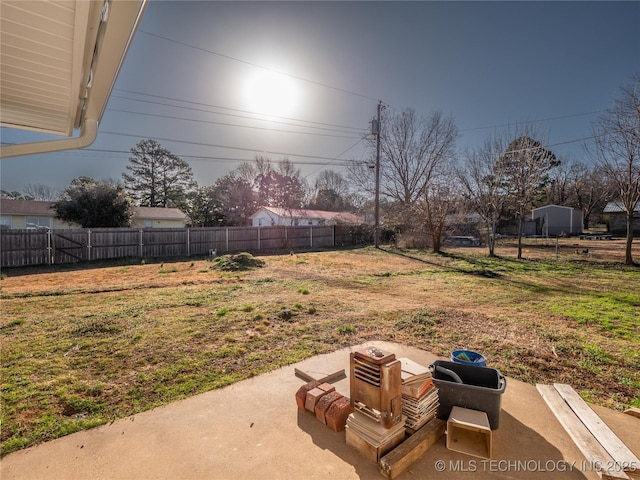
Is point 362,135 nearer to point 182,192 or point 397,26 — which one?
point 397,26

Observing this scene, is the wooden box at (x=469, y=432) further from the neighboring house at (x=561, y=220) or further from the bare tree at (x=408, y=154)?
the neighboring house at (x=561, y=220)

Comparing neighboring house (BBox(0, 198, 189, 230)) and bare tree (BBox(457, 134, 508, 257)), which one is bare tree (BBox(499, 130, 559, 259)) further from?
neighboring house (BBox(0, 198, 189, 230))

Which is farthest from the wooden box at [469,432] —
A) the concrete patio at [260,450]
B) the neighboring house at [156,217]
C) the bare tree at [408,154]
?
the neighboring house at [156,217]

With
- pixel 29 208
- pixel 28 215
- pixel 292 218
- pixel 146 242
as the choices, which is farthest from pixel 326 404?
pixel 29 208

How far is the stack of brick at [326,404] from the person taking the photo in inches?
78.5

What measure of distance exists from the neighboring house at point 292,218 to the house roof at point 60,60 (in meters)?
20.9

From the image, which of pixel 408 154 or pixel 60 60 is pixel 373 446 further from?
pixel 408 154

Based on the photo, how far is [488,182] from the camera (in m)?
12.7

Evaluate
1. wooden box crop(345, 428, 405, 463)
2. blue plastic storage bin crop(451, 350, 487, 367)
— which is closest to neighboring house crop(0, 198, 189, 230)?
wooden box crop(345, 428, 405, 463)

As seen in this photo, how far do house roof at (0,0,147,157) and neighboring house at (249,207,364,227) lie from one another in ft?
68.5

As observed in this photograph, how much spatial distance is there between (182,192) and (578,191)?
42307 millimetres

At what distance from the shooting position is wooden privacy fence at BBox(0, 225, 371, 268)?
985 centimetres

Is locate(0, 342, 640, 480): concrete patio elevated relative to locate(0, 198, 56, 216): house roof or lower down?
lower down

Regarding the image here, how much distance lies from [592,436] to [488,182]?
12.8 m
